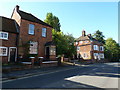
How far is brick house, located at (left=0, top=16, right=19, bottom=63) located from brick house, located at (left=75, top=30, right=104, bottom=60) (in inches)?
1183

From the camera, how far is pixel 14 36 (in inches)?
733

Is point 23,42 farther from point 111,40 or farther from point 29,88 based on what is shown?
point 111,40

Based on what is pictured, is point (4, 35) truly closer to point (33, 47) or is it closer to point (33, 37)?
point (33, 37)

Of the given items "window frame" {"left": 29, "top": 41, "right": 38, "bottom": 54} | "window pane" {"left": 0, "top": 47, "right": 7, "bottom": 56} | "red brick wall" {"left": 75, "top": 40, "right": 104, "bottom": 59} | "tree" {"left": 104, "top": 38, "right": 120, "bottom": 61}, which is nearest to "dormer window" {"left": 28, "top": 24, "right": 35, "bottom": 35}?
"window frame" {"left": 29, "top": 41, "right": 38, "bottom": 54}

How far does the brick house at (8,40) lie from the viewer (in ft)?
55.0

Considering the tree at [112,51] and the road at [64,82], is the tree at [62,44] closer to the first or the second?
the road at [64,82]

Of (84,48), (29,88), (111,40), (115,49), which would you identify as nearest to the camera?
(29,88)

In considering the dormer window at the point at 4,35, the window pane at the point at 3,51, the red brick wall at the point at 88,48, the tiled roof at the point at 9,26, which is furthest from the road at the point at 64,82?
the red brick wall at the point at 88,48

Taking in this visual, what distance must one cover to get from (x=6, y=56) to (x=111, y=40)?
55.3m

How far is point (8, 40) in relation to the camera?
17.6 m

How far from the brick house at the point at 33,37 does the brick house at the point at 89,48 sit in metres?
24.0

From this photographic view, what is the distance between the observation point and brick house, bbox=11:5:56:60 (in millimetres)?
19156

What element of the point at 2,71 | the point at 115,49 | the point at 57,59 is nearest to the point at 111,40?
the point at 115,49

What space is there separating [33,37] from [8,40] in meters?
4.78
